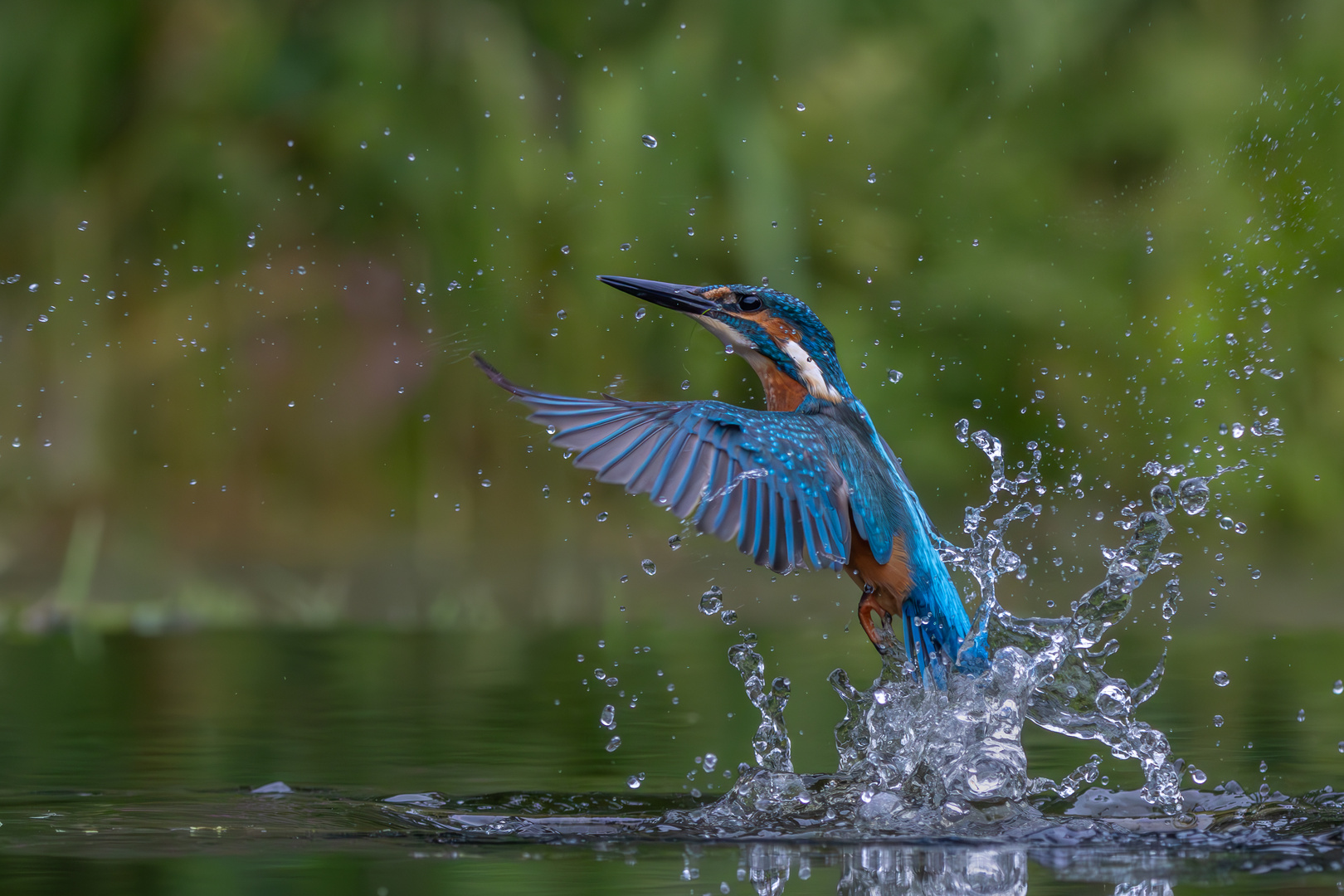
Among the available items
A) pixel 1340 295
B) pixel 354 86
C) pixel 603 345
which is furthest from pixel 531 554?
pixel 1340 295

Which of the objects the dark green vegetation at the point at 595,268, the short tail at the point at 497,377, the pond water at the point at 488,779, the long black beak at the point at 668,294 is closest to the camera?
the pond water at the point at 488,779

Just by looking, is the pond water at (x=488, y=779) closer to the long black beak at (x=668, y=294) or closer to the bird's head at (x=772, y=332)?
the bird's head at (x=772, y=332)

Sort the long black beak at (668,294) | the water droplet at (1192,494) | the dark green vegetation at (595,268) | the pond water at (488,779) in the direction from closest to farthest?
1. the pond water at (488,779)
2. the water droplet at (1192,494)
3. the long black beak at (668,294)
4. the dark green vegetation at (595,268)

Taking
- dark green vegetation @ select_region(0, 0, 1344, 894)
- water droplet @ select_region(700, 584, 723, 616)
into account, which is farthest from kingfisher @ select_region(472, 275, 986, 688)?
dark green vegetation @ select_region(0, 0, 1344, 894)

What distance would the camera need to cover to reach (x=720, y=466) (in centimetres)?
338

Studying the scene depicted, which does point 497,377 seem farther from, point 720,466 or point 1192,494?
point 1192,494

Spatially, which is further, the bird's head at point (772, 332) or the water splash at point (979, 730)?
the bird's head at point (772, 332)

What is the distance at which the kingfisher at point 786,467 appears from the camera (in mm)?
3309

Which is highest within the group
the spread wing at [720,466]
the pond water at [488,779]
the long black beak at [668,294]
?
the long black beak at [668,294]

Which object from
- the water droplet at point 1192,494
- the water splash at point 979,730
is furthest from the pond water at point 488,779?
the water droplet at point 1192,494

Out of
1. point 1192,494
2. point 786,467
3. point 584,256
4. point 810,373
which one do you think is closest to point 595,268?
point 584,256

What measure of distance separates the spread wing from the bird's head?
422 mm

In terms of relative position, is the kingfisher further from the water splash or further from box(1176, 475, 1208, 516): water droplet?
box(1176, 475, 1208, 516): water droplet

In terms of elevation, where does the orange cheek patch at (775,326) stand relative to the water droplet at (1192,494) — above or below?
above
